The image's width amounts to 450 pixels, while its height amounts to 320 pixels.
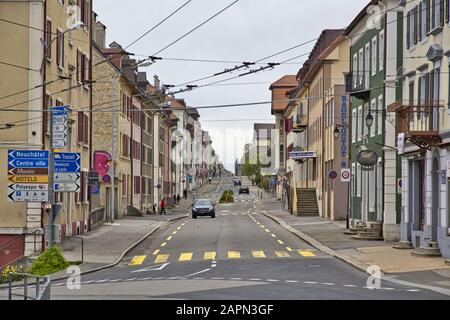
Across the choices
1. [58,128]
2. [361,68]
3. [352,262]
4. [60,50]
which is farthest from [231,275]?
[361,68]

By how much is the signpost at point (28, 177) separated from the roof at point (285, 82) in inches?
4375

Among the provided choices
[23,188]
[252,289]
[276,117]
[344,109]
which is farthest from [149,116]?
[252,289]

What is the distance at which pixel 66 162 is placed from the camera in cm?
2803

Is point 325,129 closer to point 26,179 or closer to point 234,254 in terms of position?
point 234,254

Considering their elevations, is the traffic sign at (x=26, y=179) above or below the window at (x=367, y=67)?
below

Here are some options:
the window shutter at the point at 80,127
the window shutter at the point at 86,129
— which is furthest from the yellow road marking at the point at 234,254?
the window shutter at the point at 86,129

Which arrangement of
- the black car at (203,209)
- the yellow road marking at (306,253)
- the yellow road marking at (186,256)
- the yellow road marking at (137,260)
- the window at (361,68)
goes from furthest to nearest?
the black car at (203,209) → the window at (361,68) → the yellow road marking at (306,253) → the yellow road marking at (186,256) → the yellow road marking at (137,260)

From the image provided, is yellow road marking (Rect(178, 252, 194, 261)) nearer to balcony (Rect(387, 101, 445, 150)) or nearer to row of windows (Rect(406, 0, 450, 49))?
balcony (Rect(387, 101, 445, 150))

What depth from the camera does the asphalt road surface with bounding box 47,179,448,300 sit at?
20578mm

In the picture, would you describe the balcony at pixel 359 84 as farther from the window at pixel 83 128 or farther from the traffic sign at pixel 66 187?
the traffic sign at pixel 66 187

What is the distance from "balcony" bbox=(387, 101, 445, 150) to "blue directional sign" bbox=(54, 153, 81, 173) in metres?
10.8

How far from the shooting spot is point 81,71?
4753 cm

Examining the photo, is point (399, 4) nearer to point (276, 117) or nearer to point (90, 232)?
point (90, 232)

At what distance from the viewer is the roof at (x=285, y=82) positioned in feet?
451
